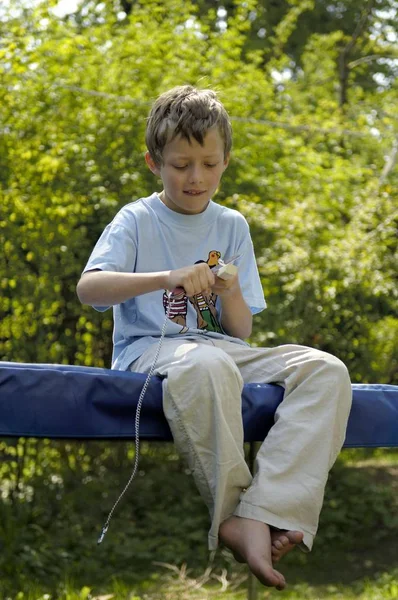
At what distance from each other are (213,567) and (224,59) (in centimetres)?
319

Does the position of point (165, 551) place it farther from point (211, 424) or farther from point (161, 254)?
point (211, 424)

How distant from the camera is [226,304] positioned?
8.63 feet

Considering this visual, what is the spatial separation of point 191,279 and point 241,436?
397 millimetres

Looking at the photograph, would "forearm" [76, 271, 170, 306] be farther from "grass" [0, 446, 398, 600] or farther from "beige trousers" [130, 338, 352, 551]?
"grass" [0, 446, 398, 600]

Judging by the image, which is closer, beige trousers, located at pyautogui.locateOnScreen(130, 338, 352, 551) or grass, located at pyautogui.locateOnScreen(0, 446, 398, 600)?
beige trousers, located at pyautogui.locateOnScreen(130, 338, 352, 551)

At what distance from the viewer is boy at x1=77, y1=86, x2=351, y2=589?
7.22 ft

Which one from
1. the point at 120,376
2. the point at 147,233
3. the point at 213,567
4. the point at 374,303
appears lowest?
the point at 213,567

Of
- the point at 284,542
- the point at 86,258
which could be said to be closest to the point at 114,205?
the point at 86,258

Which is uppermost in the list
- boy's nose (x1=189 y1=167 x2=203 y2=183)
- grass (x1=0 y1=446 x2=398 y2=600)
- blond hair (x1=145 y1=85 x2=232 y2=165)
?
blond hair (x1=145 y1=85 x2=232 y2=165)

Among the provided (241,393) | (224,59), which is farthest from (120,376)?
(224,59)

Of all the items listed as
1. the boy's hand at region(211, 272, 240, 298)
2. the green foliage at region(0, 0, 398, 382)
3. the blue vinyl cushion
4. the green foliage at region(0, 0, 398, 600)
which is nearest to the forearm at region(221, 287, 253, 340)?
the boy's hand at region(211, 272, 240, 298)

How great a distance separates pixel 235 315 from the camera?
2.66 m

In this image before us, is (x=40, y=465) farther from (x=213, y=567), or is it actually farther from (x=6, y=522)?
(x=213, y=567)

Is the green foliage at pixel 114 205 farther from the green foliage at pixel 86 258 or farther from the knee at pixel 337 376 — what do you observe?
the knee at pixel 337 376
